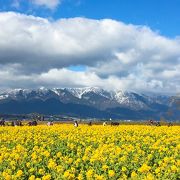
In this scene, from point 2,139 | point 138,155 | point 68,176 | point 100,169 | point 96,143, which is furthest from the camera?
point 2,139

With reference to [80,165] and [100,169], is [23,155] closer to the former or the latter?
[80,165]

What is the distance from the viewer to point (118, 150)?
18.0 meters

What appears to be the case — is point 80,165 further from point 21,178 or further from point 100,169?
Answer: point 21,178

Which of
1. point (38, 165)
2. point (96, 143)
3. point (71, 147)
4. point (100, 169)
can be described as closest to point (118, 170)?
point (100, 169)

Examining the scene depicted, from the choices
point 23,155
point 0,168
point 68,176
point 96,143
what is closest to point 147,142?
point 96,143

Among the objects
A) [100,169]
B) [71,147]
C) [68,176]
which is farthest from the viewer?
[71,147]

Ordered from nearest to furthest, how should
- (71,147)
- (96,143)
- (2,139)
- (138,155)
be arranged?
(138,155) → (71,147) → (96,143) → (2,139)

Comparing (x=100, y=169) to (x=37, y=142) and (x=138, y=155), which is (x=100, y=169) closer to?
(x=138, y=155)

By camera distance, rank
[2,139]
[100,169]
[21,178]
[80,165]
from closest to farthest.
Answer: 1. [21,178]
2. [100,169]
3. [80,165]
4. [2,139]

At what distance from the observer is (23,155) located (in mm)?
17781

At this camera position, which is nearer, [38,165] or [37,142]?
[38,165]

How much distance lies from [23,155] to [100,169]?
443 cm

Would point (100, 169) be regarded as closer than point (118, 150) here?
Yes

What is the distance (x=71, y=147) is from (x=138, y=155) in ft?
19.0
